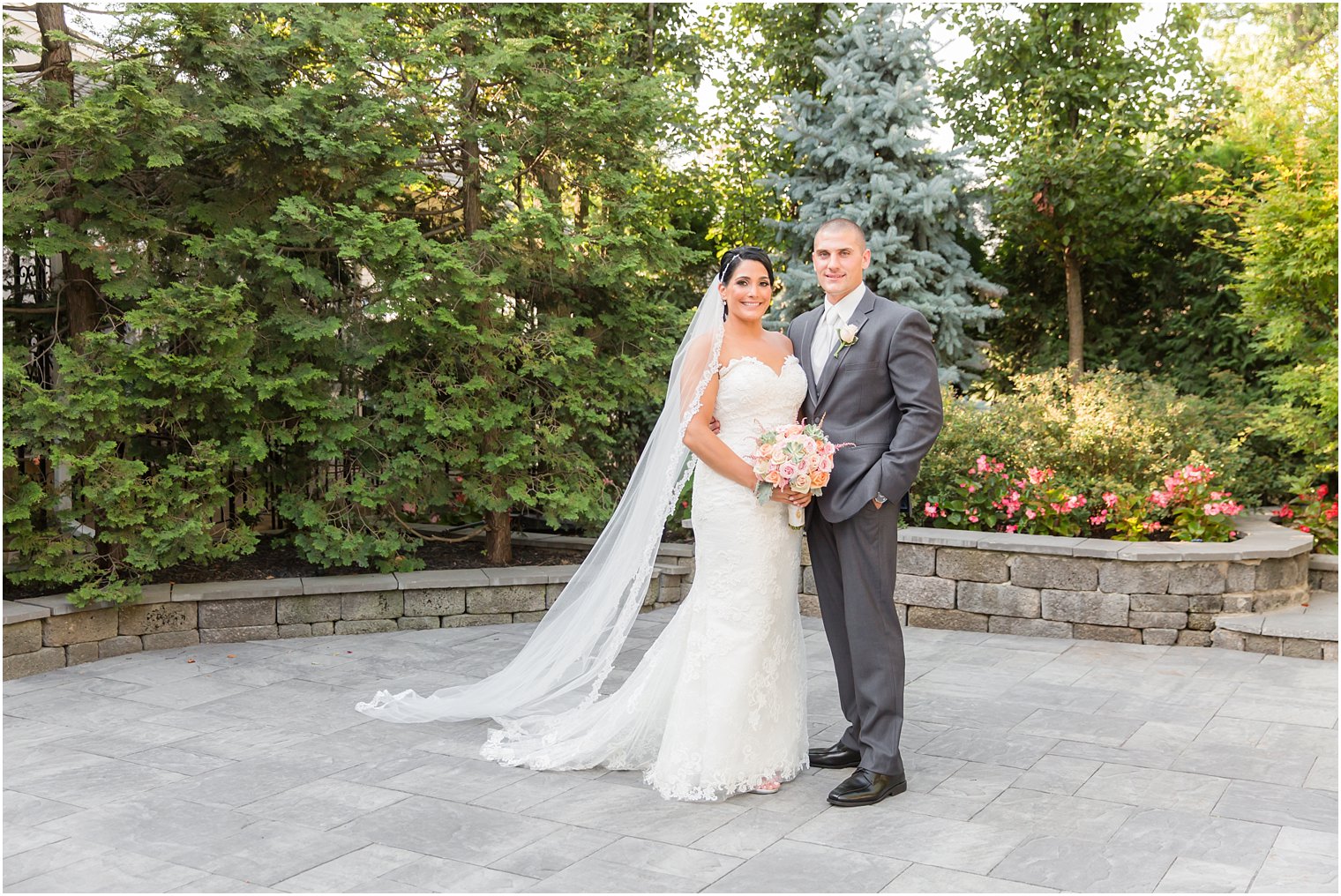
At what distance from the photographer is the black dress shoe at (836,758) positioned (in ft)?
14.2

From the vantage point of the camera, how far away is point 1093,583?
646 cm

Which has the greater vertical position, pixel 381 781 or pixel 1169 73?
pixel 1169 73

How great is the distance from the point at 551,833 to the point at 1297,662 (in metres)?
4.41

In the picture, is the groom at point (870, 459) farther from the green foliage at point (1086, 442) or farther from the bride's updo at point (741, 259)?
the green foliage at point (1086, 442)

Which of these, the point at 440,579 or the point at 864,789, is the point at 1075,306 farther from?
the point at 864,789

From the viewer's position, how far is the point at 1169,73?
9.35 m

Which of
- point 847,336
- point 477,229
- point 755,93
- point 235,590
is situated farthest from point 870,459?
point 755,93

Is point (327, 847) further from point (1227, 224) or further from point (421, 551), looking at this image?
point (1227, 224)

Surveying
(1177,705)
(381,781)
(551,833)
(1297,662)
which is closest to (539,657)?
(381,781)

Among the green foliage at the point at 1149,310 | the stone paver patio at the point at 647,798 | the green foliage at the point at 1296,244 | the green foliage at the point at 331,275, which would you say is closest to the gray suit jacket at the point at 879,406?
the stone paver patio at the point at 647,798

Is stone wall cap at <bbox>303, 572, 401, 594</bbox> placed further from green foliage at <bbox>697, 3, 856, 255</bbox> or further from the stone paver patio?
green foliage at <bbox>697, 3, 856, 255</bbox>

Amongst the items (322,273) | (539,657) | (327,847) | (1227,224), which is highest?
(1227,224)

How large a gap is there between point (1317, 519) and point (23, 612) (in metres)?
7.96

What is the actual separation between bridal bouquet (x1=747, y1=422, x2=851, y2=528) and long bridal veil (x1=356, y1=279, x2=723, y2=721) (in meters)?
0.34
